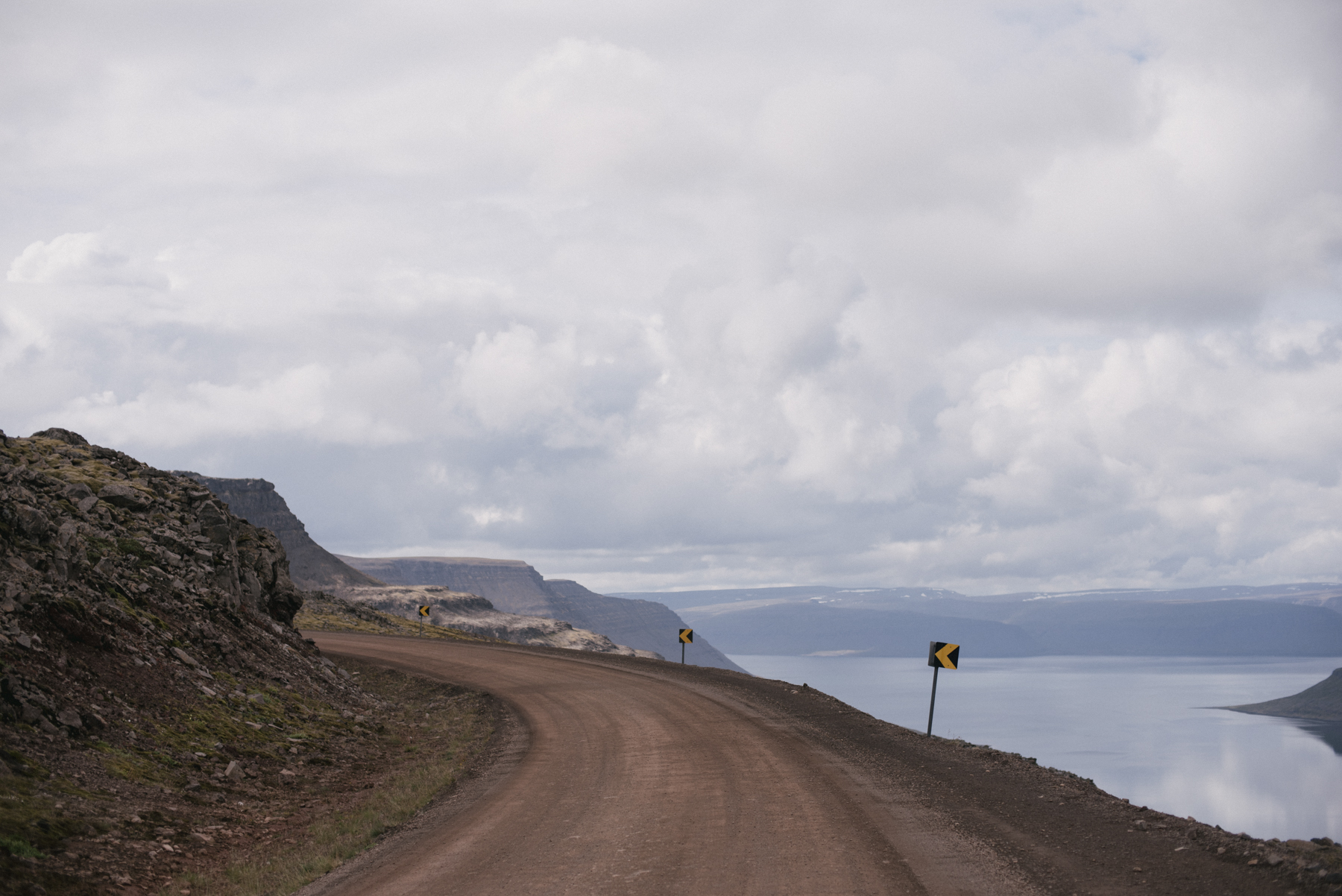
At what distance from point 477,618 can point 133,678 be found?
130177mm

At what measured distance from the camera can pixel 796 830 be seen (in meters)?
13.3

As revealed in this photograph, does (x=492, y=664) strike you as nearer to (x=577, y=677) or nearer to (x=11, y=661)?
(x=577, y=677)

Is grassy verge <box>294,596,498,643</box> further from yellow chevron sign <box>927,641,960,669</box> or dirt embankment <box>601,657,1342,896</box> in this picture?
dirt embankment <box>601,657,1342,896</box>

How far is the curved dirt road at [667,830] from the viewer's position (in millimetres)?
11008

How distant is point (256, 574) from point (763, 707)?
18973 millimetres

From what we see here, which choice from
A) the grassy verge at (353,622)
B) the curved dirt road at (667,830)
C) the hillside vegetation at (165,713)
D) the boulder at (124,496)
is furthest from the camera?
the grassy verge at (353,622)

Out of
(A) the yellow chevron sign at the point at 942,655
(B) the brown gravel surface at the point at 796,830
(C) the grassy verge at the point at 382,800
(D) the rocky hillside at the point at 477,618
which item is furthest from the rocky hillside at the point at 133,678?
(D) the rocky hillside at the point at 477,618

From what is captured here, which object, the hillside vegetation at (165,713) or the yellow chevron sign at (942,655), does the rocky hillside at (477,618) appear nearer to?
the hillside vegetation at (165,713)

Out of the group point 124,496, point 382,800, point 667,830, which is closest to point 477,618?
point 124,496

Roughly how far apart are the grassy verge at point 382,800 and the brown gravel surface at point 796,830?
616mm

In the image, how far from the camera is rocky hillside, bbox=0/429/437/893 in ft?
42.5


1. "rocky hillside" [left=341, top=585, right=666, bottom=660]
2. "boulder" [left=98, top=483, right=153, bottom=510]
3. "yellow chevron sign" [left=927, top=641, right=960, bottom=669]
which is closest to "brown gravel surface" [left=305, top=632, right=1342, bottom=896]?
"yellow chevron sign" [left=927, top=641, right=960, bottom=669]

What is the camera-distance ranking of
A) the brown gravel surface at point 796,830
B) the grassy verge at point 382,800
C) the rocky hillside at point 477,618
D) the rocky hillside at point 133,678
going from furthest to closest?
the rocky hillside at point 477,618 → the rocky hillside at point 133,678 → the grassy verge at point 382,800 → the brown gravel surface at point 796,830

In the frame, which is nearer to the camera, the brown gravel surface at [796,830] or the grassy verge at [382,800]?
the brown gravel surface at [796,830]
